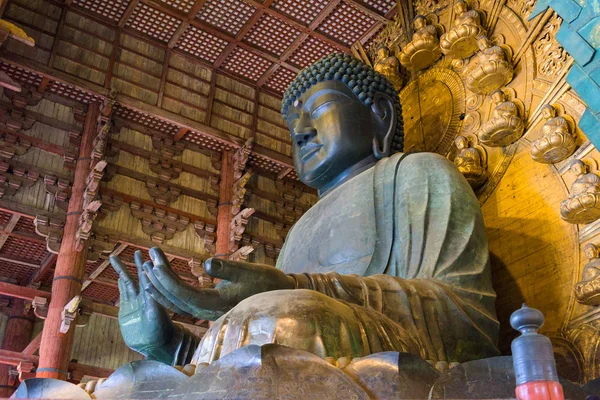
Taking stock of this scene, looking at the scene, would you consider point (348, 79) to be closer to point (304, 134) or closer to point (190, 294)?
point (304, 134)

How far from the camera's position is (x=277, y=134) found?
8.46m

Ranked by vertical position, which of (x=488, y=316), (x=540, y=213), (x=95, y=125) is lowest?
(x=488, y=316)

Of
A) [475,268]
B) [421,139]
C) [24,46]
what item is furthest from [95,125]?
[475,268]

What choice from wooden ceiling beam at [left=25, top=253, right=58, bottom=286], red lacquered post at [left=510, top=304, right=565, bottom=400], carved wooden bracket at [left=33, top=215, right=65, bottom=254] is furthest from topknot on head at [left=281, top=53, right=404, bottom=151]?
wooden ceiling beam at [left=25, top=253, right=58, bottom=286]

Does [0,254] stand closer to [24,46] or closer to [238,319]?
[24,46]

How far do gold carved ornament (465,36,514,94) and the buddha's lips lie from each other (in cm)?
85

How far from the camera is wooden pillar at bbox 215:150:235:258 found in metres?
7.82

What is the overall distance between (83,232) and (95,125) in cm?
136

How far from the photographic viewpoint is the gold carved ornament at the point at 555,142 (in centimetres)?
273

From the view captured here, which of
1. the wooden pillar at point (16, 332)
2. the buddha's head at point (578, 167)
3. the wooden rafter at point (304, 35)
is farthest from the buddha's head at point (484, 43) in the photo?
the wooden pillar at point (16, 332)

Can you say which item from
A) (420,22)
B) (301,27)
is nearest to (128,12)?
(301,27)

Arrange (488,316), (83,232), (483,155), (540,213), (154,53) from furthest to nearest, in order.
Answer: (154,53) < (83,232) < (483,155) < (540,213) < (488,316)

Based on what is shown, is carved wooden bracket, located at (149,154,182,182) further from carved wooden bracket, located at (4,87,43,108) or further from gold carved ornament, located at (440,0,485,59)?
gold carved ornament, located at (440,0,485,59)

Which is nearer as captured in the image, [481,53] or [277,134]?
[481,53]
